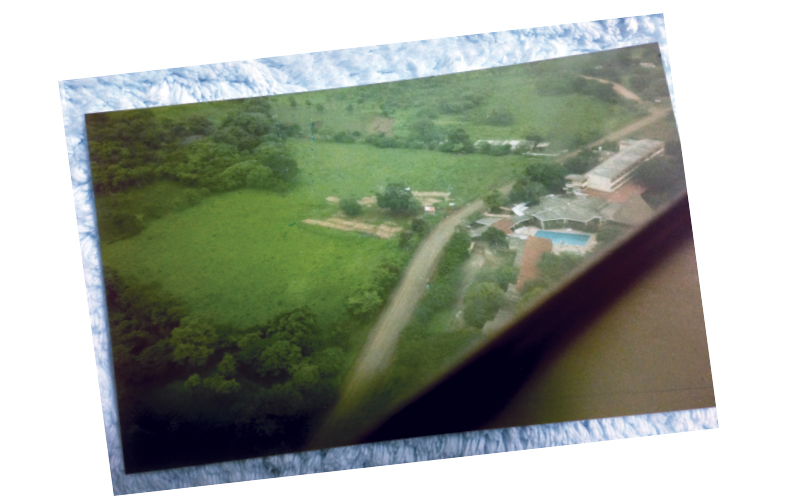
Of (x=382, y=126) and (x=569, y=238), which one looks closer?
(x=569, y=238)

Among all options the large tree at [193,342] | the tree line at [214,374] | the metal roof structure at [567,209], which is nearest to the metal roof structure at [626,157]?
the metal roof structure at [567,209]

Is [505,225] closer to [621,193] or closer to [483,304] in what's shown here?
[483,304]

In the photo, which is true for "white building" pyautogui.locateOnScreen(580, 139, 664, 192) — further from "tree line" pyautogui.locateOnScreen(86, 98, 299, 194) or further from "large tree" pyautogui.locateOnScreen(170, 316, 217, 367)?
"large tree" pyautogui.locateOnScreen(170, 316, 217, 367)

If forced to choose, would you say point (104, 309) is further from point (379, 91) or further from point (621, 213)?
point (621, 213)

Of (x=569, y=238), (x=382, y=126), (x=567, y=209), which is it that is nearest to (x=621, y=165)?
(x=567, y=209)

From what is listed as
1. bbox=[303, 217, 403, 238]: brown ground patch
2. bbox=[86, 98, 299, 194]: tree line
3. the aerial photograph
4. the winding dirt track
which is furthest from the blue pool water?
bbox=[86, 98, 299, 194]: tree line

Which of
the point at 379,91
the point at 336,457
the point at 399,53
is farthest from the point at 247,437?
the point at 399,53
